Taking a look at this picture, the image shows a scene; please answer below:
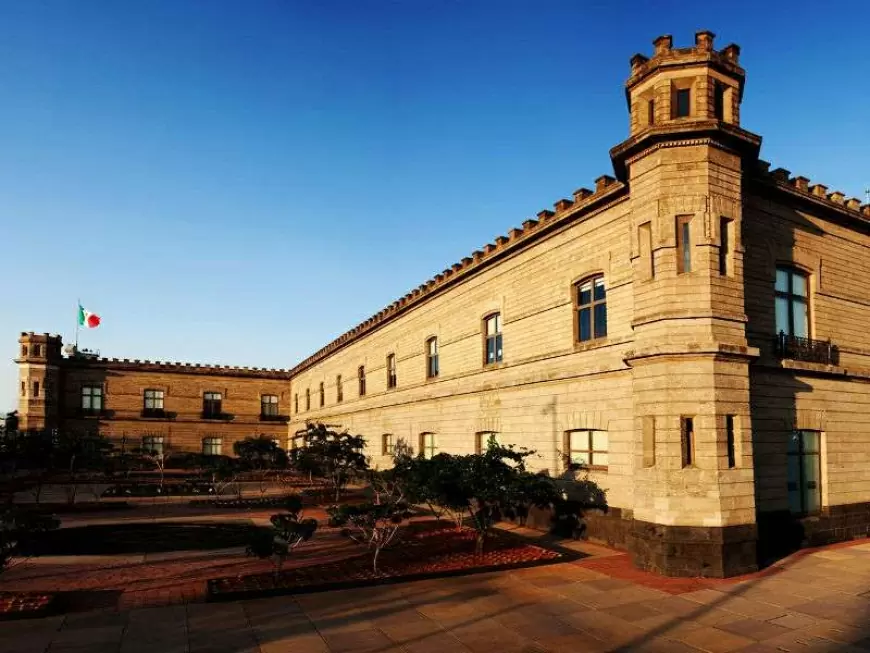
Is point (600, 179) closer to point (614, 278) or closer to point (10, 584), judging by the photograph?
point (614, 278)

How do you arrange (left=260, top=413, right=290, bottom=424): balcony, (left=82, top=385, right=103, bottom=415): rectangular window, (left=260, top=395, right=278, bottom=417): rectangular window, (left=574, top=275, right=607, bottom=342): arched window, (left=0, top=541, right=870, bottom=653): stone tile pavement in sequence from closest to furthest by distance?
1. (left=0, top=541, right=870, bottom=653): stone tile pavement
2. (left=574, top=275, right=607, bottom=342): arched window
3. (left=82, top=385, right=103, bottom=415): rectangular window
4. (left=260, top=413, right=290, bottom=424): balcony
5. (left=260, top=395, right=278, bottom=417): rectangular window

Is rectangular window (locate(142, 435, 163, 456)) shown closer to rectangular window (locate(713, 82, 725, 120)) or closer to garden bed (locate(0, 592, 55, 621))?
garden bed (locate(0, 592, 55, 621))

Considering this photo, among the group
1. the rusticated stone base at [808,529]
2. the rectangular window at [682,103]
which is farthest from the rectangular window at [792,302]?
the rectangular window at [682,103]

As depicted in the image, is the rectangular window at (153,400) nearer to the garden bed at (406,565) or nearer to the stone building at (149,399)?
the stone building at (149,399)

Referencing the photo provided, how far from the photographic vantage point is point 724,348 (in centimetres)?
1215

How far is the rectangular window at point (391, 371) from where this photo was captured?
100 feet

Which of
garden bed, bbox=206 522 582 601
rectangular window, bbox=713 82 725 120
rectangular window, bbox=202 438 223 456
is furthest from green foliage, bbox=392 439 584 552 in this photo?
rectangular window, bbox=202 438 223 456

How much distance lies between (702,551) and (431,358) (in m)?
15.8

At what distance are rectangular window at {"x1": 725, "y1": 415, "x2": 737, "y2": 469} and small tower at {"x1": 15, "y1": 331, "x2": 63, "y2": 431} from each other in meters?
48.6

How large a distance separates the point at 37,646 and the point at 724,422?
39.6 ft

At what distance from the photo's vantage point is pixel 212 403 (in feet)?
173

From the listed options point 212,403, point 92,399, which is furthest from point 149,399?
point 212,403

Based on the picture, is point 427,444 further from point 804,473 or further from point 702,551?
point 702,551

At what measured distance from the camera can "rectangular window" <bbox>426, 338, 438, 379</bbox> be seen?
84.3 ft
